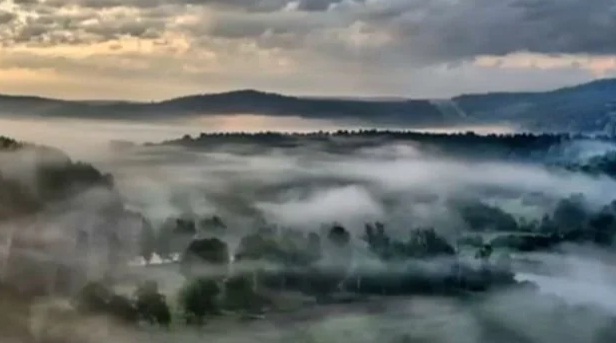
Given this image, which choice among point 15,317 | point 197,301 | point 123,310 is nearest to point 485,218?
point 197,301

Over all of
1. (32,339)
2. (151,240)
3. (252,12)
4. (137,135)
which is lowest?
(32,339)

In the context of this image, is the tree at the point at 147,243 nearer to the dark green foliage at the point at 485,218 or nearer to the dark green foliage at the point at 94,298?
the dark green foliage at the point at 94,298

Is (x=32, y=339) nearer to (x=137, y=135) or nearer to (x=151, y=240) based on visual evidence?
(x=151, y=240)

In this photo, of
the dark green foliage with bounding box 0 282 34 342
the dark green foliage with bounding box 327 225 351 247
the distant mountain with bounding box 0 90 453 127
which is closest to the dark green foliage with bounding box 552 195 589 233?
the distant mountain with bounding box 0 90 453 127

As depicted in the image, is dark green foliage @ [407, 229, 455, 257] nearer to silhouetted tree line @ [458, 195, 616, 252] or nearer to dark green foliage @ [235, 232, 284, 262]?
silhouetted tree line @ [458, 195, 616, 252]

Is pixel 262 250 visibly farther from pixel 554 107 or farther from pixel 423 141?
pixel 554 107

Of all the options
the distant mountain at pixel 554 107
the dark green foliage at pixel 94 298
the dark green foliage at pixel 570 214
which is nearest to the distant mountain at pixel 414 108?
the distant mountain at pixel 554 107

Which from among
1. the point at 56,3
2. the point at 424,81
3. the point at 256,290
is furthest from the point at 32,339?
the point at 424,81
